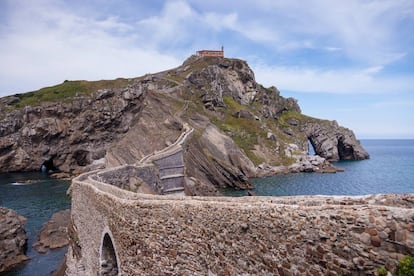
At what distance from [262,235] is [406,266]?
3.70 meters

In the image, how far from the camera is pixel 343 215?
26.0ft

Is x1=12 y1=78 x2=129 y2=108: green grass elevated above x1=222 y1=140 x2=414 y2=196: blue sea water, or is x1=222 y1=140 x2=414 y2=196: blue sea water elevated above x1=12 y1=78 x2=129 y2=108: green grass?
x1=12 y1=78 x2=129 y2=108: green grass

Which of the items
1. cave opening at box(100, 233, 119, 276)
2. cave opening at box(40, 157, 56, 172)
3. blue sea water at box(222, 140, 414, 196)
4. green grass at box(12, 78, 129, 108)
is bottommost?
blue sea water at box(222, 140, 414, 196)

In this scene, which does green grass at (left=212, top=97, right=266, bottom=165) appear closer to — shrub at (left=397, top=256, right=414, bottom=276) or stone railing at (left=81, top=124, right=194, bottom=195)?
stone railing at (left=81, top=124, right=194, bottom=195)

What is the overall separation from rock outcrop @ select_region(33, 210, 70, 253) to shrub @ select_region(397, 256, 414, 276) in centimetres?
4004

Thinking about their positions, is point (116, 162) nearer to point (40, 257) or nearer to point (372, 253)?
point (40, 257)

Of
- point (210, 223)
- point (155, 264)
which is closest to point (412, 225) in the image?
point (210, 223)

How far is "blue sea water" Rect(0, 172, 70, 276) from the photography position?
35781 mm

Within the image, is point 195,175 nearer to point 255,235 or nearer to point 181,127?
point 181,127

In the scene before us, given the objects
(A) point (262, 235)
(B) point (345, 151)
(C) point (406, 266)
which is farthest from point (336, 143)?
(C) point (406, 266)

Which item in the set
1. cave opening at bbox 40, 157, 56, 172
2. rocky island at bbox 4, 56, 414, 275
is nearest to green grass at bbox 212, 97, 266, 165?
rocky island at bbox 4, 56, 414, 275

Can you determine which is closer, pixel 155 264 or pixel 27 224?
pixel 155 264

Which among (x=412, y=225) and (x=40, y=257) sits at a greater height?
(x=412, y=225)

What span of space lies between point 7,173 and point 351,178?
10010 centimetres
